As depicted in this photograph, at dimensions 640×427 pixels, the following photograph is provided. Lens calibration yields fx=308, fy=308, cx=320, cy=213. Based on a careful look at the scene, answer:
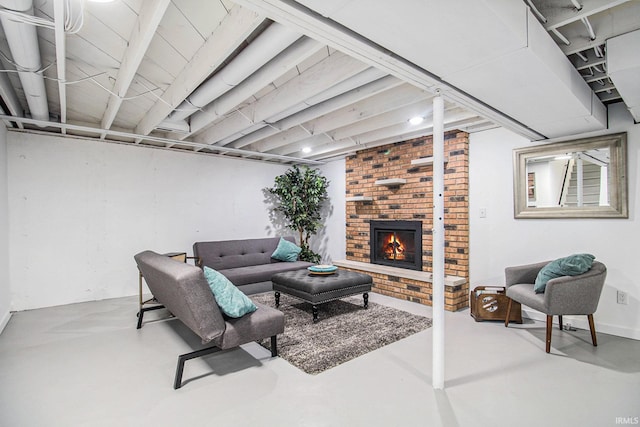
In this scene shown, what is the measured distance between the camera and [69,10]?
167cm

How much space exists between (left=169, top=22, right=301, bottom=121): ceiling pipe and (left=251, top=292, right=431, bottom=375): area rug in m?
2.38

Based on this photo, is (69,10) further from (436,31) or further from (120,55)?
(436,31)

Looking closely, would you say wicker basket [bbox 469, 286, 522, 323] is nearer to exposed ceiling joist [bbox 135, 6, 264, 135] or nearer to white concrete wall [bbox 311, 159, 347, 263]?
white concrete wall [bbox 311, 159, 347, 263]

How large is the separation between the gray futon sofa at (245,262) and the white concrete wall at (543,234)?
2.78m

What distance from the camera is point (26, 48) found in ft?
6.72

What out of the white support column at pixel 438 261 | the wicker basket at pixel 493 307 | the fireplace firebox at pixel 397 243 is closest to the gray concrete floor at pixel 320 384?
the white support column at pixel 438 261

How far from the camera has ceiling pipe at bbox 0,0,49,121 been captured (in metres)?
1.64

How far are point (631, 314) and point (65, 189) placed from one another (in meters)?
6.90

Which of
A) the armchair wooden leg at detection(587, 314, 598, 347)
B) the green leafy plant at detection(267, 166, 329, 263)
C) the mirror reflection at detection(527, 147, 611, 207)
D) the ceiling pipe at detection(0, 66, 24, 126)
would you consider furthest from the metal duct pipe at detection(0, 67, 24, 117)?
the armchair wooden leg at detection(587, 314, 598, 347)

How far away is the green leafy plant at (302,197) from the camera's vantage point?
5961mm

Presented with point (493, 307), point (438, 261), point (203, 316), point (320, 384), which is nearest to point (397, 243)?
point (493, 307)

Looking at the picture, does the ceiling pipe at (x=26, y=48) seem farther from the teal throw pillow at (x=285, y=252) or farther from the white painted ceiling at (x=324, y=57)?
the teal throw pillow at (x=285, y=252)

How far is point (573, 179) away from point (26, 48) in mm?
5025

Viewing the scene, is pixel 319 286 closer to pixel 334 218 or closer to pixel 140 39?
pixel 140 39
